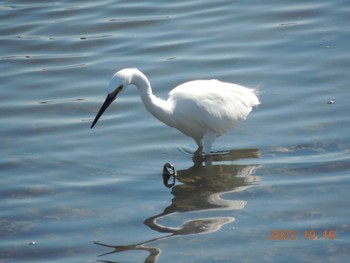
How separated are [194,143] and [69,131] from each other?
1308 millimetres

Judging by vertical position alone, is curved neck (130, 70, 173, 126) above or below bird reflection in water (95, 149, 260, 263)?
above

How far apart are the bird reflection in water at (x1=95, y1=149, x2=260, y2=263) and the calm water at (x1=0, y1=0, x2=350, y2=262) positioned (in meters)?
0.02

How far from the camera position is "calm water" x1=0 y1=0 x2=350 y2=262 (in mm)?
6469

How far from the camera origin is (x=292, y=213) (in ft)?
22.0

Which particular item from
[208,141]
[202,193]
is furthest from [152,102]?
[202,193]

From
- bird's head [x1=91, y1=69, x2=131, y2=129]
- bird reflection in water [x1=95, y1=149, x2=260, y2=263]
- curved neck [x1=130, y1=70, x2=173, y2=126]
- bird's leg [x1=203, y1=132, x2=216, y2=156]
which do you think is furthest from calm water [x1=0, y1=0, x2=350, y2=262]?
bird's head [x1=91, y1=69, x2=131, y2=129]

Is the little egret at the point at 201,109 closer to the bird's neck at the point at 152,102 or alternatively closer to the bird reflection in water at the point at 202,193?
the bird's neck at the point at 152,102

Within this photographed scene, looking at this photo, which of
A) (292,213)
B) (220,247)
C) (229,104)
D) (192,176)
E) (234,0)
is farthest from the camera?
(234,0)

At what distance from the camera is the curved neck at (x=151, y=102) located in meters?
8.07

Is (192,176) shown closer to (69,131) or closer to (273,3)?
(69,131)

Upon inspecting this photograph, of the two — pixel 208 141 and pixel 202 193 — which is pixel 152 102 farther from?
pixel 202 193

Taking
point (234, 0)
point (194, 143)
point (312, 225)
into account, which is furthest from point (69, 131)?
point (234, 0)

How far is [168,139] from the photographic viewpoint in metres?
8.75

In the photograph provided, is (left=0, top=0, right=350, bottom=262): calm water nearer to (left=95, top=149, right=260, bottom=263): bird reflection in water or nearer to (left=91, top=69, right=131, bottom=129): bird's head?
(left=95, top=149, right=260, bottom=263): bird reflection in water
